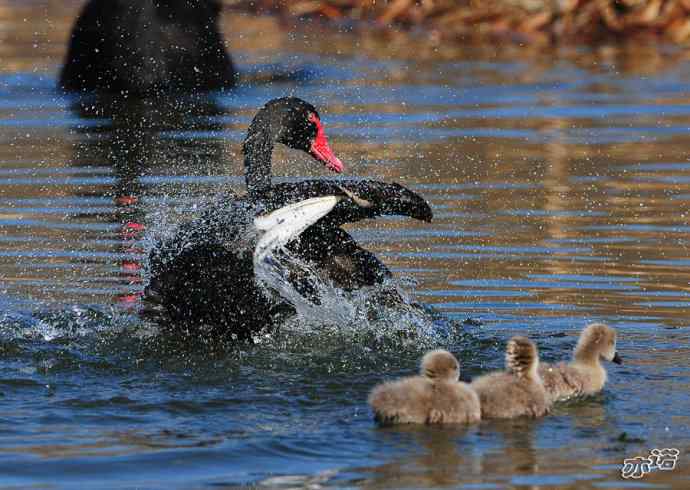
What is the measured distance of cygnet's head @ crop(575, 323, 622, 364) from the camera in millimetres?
7332

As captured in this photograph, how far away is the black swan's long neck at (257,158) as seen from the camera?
9.28m

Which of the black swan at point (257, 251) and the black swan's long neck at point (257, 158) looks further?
the black swan's long neck at point (257, 158)

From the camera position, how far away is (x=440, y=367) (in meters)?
6.72

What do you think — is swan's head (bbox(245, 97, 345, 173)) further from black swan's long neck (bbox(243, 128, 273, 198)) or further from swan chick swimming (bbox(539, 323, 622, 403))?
swan chick swimming (bbox(539, 323, 622, 403))

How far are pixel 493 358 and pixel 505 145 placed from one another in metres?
5.84

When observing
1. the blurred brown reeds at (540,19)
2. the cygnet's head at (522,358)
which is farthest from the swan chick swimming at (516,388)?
the blurred brown reeds at (540,19)

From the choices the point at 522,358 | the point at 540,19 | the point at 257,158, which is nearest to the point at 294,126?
the point at 257,158

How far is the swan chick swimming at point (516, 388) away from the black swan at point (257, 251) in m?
1.20

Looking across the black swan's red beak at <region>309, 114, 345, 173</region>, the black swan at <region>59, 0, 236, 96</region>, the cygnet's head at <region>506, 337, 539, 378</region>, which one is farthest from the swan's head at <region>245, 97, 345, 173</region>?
the black swan at <region>59, 0, 236, 96</region>

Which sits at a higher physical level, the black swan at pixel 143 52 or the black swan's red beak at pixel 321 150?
the black swan at pixel 143 52

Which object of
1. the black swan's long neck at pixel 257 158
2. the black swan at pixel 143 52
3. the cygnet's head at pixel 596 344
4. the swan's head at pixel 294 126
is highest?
the black swan at pixel 143 52

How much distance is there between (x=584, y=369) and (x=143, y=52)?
1066 centimetres

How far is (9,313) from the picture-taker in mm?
9055

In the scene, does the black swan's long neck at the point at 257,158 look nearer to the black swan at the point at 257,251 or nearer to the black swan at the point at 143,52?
the black swan at the point at 257,251
